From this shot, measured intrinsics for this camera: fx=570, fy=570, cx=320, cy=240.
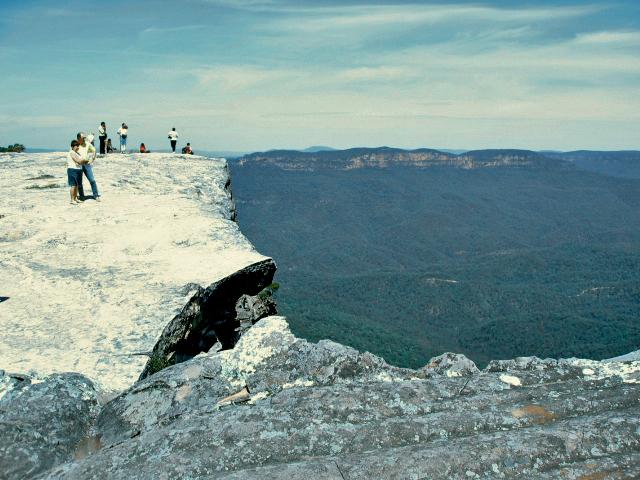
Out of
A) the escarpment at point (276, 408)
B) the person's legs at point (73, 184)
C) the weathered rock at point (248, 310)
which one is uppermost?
the person's legs at point (73, 184)

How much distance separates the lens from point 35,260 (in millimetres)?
9602

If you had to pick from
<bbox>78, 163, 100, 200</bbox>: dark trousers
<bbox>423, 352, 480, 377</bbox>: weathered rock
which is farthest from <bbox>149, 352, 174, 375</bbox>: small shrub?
<bbox>78, 163, 100, 200</bbox>: dark trousers

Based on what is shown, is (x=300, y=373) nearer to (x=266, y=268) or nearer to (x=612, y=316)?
(x=266, y=268)

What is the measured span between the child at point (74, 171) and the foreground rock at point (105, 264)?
28 centimetres

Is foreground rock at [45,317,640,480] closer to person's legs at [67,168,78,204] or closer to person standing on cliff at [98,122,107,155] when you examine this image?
person's legs at [67,168,78,204]

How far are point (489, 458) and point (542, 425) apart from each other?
0.64m

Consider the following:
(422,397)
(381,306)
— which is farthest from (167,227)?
(381,306)


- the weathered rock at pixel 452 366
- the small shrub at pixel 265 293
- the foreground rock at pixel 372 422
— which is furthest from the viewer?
the small shrub at pixel 265 293

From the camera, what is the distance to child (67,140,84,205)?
13119 millimetres

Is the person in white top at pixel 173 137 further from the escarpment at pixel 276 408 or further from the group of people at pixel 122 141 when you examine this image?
the escarpment at pixel 276 408

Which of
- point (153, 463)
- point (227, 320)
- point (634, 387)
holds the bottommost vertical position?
point (227, 320)

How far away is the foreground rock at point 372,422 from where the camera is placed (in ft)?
11.4

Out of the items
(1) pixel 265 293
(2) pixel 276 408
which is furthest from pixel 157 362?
(1) pixel 265 293

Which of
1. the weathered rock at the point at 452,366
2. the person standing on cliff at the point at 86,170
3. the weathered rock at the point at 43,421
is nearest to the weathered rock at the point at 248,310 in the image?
the weathered rock at the point at 43,421
